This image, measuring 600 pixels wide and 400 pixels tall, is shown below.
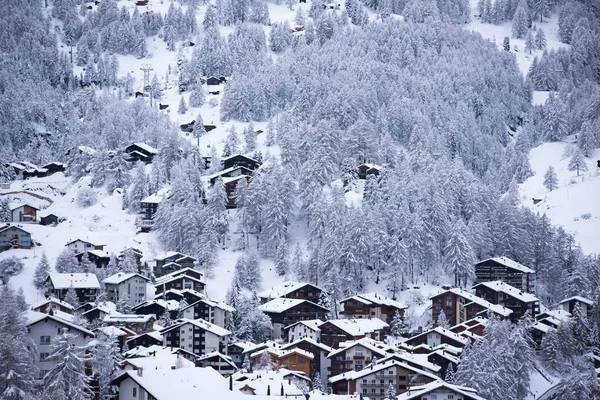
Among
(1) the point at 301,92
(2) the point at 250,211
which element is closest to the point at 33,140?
(1) the point at 301,92

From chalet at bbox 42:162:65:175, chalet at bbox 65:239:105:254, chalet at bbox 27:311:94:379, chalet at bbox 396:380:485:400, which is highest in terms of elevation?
chalet at bbox 27:311:94:379

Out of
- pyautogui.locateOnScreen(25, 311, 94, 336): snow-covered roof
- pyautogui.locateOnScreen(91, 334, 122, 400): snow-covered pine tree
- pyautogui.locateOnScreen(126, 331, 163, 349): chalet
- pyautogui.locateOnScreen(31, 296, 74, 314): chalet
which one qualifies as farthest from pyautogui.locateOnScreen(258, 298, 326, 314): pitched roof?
pyautogui.locateOnScreen(25, 311, 94, 336): snow-covered roof

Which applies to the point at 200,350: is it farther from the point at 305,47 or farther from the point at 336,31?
the point at 336,31

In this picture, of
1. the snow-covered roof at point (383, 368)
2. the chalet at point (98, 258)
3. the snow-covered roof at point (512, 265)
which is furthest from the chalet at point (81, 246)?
the snow-covered roof at point (512, 265)

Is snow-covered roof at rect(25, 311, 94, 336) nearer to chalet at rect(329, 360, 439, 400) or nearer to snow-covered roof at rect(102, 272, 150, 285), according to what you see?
chalet at rect(329, 360, 439, 400)

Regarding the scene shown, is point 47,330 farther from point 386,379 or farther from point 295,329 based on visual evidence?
point 295,329

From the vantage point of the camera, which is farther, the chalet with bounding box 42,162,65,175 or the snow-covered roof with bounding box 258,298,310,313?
the chalet with bounding box 42,162,65,175

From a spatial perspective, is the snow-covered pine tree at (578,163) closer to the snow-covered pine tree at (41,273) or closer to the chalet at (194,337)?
the chalet at (194,337)

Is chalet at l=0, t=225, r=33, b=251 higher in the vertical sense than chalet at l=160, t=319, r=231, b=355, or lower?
lower
